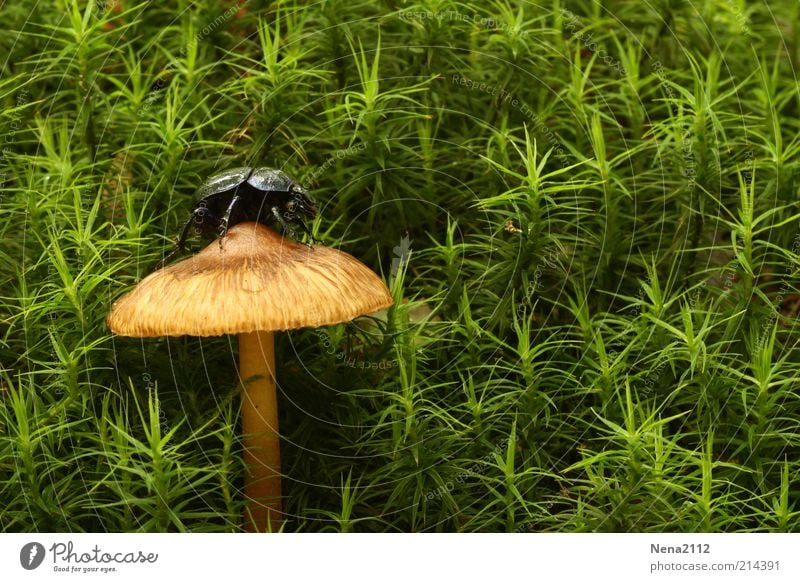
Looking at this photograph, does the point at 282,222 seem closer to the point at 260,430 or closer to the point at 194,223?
the point at 194,223

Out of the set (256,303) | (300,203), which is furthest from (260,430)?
(300,203)

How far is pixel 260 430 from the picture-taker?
109 inches

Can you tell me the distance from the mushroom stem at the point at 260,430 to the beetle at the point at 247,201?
32 centimetres

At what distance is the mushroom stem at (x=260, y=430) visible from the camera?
8.95 feet

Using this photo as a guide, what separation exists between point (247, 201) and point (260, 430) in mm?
655

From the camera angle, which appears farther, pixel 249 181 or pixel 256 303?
pixel 249 181

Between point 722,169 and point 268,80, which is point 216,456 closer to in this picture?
point 268,80
